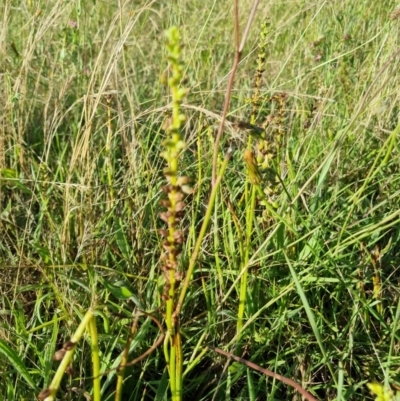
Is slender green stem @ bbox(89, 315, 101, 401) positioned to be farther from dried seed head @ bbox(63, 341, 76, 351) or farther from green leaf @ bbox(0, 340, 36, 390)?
green leaf @ bbox(0, 340, 36, 390)

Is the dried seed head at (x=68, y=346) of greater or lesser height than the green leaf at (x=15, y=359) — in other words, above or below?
above

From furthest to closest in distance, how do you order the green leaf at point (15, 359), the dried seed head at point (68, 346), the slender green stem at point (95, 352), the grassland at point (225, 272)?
the grassland at point (225, 272)
the green leaf at point (15, 359)
the slender green stem at point (95, 352)
the dried seed head at point (68, 346)

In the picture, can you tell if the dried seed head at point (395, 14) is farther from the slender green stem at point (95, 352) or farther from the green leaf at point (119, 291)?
the slender green stem at point (95, 352)

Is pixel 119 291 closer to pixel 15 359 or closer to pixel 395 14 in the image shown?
pixel 15 359

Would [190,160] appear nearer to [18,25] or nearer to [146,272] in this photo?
[146,272]

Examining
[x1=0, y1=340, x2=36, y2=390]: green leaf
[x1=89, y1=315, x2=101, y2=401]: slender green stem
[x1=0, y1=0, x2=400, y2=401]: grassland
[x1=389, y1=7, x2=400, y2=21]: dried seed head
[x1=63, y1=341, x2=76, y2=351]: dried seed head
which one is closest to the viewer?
[x1=63, y1=341, x2=76, y2=351]: dried seed head

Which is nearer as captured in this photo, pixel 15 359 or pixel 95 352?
pixel 95 352

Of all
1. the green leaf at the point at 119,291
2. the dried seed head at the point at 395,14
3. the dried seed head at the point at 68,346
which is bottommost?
the green leaf at the point at 119,291

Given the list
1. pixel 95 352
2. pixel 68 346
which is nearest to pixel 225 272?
pixel 95 352

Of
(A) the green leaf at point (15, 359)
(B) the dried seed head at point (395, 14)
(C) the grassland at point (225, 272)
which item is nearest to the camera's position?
(A) the green leaf at point (15, 359)

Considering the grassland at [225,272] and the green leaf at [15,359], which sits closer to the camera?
the green leaf at [15,359]

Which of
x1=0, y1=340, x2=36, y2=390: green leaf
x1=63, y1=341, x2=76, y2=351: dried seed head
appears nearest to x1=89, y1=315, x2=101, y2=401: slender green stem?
x1=63, y1=341, x2=76, y2=351: dried seed head

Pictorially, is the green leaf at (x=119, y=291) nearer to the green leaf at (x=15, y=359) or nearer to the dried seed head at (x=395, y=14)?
the green leaf at (x=15, y=359)

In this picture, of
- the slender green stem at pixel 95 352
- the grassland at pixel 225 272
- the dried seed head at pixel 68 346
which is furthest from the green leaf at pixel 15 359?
the dried seed head at pixel 68 346
